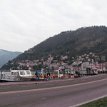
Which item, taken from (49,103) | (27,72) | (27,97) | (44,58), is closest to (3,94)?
(27,97)

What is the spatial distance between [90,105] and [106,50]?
538 ft

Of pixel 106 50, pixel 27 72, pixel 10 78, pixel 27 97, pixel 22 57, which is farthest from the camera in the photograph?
pixel 22 57

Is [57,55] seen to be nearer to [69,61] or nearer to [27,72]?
[69,61]

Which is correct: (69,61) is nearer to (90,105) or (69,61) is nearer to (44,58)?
(44,58)

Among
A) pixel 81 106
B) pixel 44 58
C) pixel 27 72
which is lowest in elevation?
pixel 81 106

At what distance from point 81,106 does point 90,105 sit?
0.67 metres

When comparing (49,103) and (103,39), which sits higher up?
(103,39)

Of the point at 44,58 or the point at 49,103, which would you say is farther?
the point at 44,58

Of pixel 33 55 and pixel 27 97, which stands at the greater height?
pixel 33 55

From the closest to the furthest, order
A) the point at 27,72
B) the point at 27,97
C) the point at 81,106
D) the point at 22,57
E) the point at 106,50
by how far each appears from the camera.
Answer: the point at 81,106 < the point at 27,97 < the point at 27,72 < the point at 106,50 < the point at 22,57

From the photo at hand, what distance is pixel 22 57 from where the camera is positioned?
19438cm

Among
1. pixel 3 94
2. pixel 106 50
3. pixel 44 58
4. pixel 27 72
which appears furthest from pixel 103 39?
pixel 3 94

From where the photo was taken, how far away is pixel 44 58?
182 metres

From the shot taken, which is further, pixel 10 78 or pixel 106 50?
pixel 106 50
